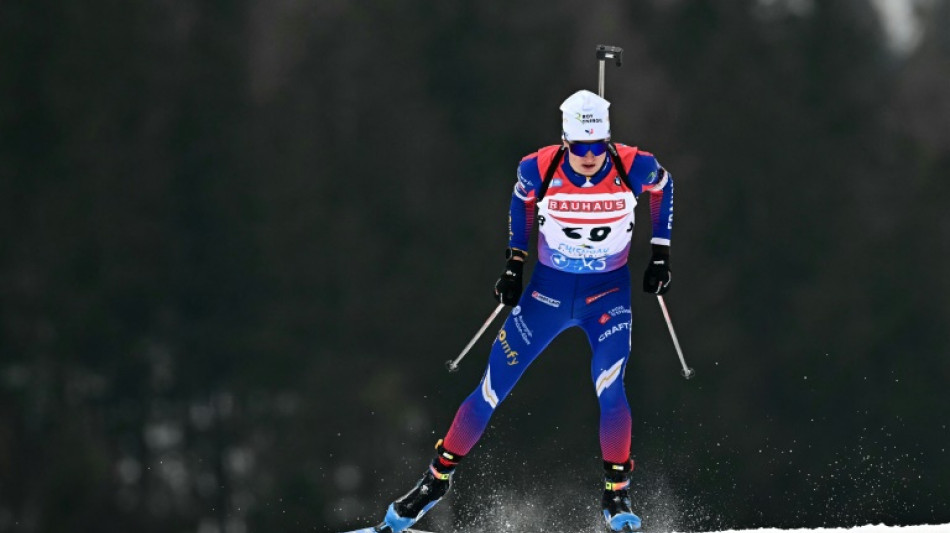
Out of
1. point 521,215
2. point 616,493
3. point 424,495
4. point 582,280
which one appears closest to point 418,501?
point 424,495

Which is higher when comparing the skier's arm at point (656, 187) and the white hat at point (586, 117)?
the white hat at point (586, 117)

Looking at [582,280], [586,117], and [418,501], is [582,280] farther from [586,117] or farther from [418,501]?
[418,501]

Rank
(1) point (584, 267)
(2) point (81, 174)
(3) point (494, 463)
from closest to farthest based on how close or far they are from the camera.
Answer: (1) point (584, 267) → (3) point (494, 463) → (2) point (81, 174)

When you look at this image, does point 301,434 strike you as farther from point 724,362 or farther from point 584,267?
point 584,267

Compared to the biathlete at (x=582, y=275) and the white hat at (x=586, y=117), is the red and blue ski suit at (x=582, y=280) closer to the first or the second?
the biathlete at (x=582, y=275)

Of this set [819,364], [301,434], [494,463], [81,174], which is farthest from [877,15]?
[81,174]

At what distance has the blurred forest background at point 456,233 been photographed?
9.60 m

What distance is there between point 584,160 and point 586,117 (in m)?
0.16

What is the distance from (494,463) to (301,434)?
1.63m

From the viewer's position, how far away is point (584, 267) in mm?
4980

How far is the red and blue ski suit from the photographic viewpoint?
16.0ft

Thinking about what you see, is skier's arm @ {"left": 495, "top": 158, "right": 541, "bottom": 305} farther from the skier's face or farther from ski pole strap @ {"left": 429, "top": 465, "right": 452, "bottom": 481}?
ski pole strap @ {"left": 429, "top": 465, "right": 452, "bottom": 481}

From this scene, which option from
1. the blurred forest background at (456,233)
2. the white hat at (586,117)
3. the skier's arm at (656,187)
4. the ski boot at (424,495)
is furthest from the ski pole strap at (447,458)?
the blurred forest background at (456,233)

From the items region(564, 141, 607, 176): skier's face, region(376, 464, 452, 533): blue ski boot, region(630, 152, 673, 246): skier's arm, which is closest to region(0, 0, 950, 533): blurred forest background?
region(376, 464, 452, 533): blue ski boot
